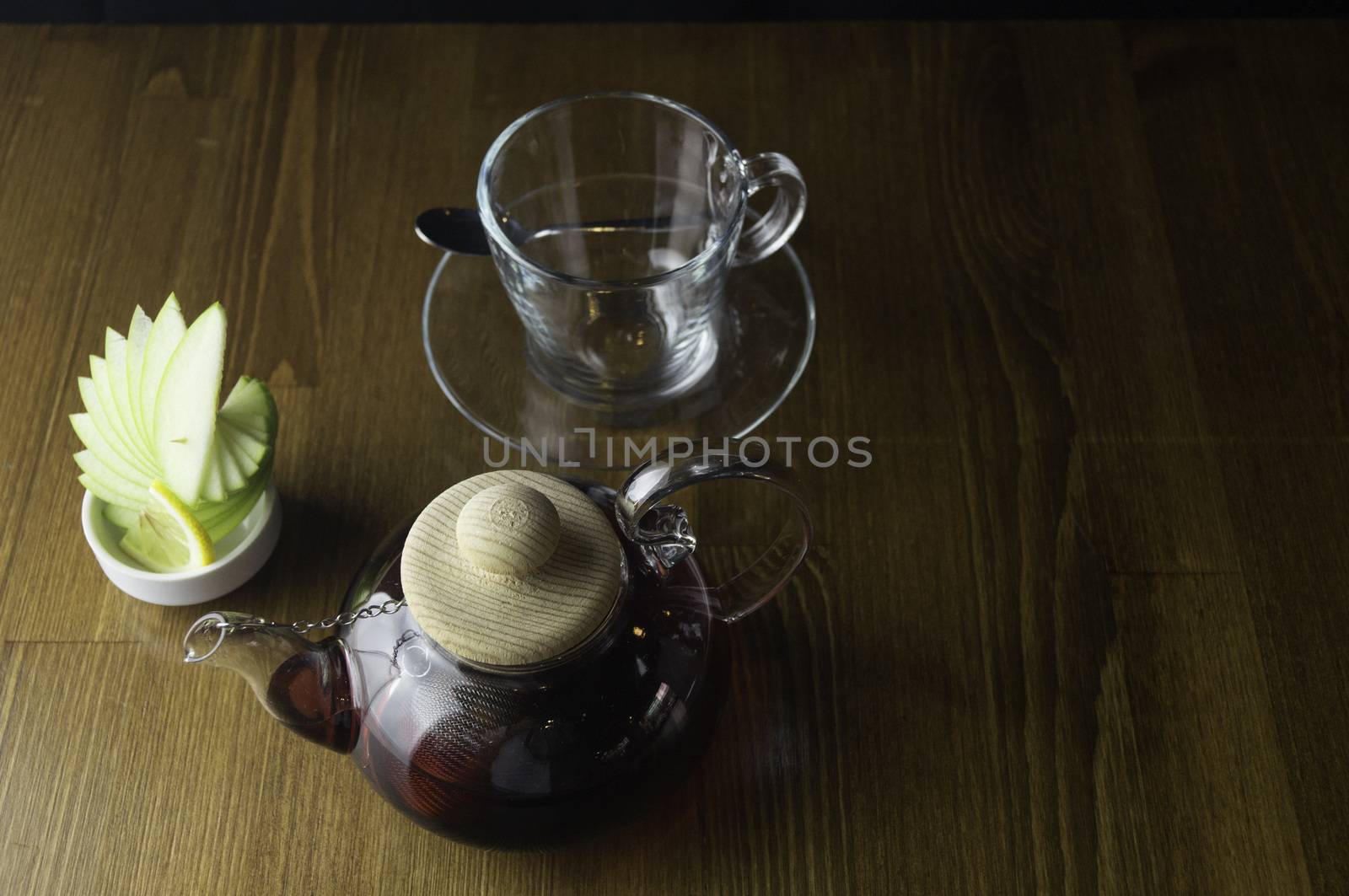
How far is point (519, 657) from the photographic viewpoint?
1.47ft

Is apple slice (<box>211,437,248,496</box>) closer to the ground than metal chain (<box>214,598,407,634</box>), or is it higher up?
higher up

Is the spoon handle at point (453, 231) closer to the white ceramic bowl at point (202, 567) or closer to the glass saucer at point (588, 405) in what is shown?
the glass saucer at point (588, 405)

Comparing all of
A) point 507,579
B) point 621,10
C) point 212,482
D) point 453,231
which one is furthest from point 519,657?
point 621,10

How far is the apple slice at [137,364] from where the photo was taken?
0.59 meters

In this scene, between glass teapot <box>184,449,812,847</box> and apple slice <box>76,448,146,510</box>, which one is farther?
apple slice <box>76,448,146,510</box>

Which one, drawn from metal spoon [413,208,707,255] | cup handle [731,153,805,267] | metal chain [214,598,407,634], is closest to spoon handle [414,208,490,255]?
metal spoon [413,208,707,255]

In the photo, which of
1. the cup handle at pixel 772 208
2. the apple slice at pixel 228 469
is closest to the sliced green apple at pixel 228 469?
the apple slice at pixel 228 469

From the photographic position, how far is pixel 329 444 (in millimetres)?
677

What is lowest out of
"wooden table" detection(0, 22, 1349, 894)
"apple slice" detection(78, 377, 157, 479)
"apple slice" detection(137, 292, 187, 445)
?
"wooden table" detection(0, 22, 1349, 894)

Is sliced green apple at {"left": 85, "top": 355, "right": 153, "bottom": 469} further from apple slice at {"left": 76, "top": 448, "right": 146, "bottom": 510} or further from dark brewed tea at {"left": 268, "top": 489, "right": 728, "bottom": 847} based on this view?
dark brewed tea at {"left": 268, "top": 489, "right": 728, "bottom": 847}

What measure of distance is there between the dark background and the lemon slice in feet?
1.60

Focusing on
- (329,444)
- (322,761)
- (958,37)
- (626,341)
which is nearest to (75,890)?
(322,761)

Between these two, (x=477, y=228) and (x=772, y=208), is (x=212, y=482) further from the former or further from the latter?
(x=772, y=208)

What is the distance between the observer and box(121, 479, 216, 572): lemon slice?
577mm
